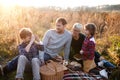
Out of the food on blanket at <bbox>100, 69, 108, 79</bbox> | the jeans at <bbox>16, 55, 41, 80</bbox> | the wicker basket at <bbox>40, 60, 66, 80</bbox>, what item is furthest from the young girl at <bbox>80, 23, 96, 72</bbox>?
the jeans at <bbox>16, 55, 41, 80</bbox>

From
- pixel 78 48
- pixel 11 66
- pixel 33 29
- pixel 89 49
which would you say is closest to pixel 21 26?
pixel 33 29

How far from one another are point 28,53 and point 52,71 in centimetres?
54

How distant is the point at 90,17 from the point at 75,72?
198 inches

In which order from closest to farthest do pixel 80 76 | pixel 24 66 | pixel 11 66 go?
pixel 24 66, pixel 11 66, pixel 80 76

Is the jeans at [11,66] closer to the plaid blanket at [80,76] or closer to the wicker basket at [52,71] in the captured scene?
the wicker basket at [52,71]

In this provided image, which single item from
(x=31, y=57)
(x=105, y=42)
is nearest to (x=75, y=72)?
(x=31, y=57)

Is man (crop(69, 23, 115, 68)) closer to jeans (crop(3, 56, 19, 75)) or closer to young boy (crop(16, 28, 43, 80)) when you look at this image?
young boy (crop(16, 28, 43, 80))

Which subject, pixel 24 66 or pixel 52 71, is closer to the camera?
pixel 24 66

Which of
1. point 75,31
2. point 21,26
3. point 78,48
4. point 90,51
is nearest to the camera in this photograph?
point 90,51

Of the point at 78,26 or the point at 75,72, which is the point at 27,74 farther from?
the point at 78,26

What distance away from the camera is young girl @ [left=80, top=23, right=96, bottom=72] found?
6734 mm

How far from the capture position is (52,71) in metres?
5.99

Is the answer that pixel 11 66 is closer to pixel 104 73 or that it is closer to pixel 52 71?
pixel 52 71

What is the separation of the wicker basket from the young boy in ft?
0.45
